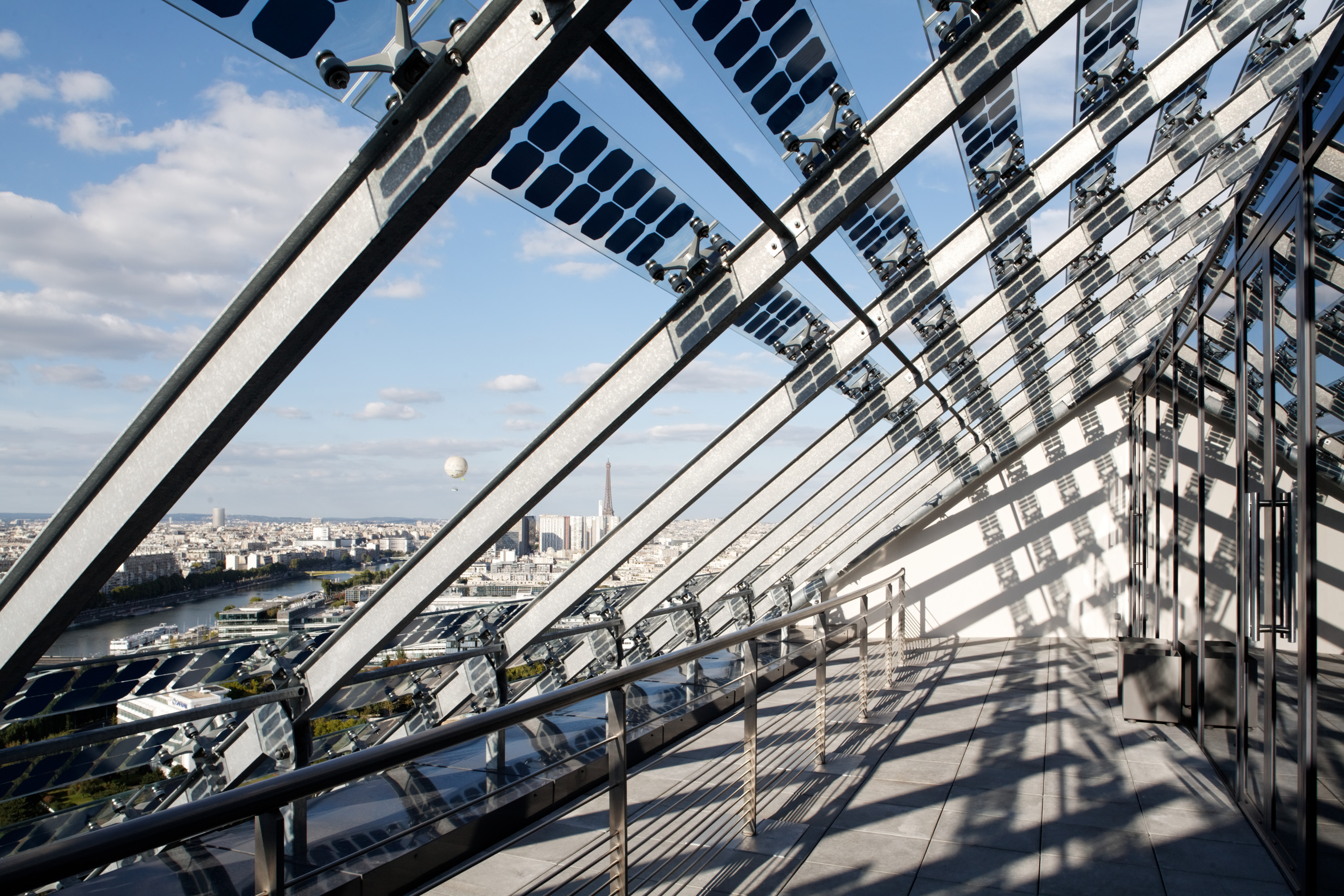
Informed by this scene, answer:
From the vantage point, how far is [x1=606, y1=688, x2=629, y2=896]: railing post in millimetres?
2654

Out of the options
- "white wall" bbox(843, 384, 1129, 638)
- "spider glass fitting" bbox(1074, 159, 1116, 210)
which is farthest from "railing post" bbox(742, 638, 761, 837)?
"white wall" bbox(843, 384, 1129, 638)

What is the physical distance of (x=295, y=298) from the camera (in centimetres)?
312

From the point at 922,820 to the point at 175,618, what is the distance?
21.0 ft

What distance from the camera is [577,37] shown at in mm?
2652

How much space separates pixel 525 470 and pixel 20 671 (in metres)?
2.50

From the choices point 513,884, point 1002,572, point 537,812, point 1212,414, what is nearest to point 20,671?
point 513,884

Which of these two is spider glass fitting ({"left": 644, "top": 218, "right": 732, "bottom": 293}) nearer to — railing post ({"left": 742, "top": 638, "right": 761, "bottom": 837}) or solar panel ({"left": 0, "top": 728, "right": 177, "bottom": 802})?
railing post ({"left": 742, "top": 638, "right": 761, "bottom": 837})

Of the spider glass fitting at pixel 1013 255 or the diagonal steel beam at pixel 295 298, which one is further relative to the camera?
the spider glass fitting at pixel 1013 255

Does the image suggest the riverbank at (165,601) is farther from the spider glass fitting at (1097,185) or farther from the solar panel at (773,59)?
the spider glass fitting at (1097,185)

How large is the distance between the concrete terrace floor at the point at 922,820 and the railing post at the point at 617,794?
8 cm

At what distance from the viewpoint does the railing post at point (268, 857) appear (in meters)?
1.42

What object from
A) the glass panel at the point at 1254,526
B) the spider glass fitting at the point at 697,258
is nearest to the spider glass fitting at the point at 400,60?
the spider glass fitting at the point at 697,258

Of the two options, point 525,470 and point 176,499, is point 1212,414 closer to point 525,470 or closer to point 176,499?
point 525,470

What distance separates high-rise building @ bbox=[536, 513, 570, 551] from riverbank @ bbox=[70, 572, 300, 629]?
224 cm
